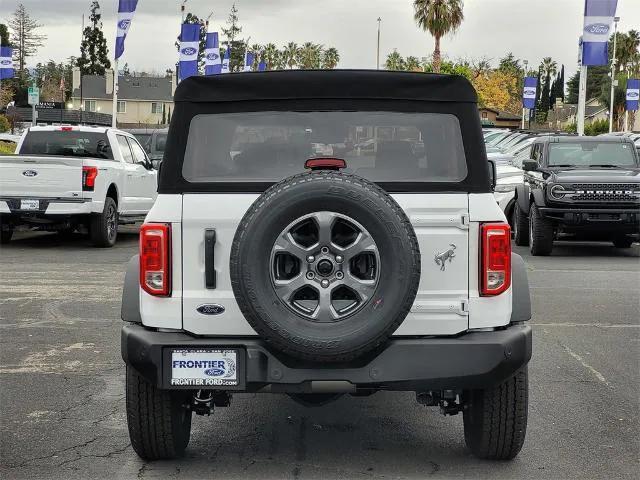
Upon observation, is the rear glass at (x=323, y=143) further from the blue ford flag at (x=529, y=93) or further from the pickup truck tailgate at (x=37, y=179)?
the blue ford flag at (x=529, y=93)

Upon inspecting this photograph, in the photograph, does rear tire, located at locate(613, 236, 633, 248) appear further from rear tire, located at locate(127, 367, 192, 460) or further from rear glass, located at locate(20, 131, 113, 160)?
rear tire, located at locate(127, 367, 192, 460)

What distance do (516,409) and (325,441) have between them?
3.89 feet

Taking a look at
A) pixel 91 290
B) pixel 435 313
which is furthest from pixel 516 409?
pixel 91 290

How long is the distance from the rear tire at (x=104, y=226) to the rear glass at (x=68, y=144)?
85cm

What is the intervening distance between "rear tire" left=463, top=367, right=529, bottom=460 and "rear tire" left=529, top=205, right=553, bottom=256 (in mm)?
11325

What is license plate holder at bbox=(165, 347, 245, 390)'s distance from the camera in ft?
17.4

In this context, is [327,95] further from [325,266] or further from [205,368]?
[205,368]

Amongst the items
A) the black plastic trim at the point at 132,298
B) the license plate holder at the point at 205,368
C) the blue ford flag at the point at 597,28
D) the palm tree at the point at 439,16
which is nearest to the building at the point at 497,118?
the palm tree at the point at 439,16

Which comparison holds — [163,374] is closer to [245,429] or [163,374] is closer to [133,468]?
[133,468]

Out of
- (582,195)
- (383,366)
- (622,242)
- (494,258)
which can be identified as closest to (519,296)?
(494,258)

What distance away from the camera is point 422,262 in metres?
5.40

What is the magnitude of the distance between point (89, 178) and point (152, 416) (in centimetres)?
1168

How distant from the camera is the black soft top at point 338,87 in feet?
18.5

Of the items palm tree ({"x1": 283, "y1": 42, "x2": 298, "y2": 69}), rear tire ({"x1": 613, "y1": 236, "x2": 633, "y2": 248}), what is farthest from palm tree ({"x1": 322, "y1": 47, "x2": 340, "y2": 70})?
rear tire ({"x1": 613, "y1": 236, "x2": 633, "y2": 248})
